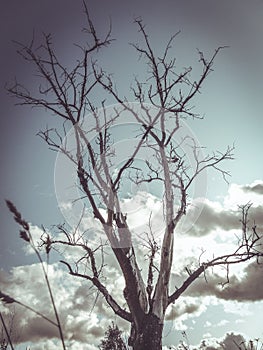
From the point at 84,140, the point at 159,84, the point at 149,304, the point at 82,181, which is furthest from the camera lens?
the point at 159,84

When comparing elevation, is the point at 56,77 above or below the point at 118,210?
above

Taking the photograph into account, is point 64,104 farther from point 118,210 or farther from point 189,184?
point 189,184

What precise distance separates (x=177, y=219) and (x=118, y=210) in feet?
3.48

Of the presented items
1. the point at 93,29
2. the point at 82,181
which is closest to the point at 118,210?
the point at 82,181

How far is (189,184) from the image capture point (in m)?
6.74

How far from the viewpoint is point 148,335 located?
15.7 ft

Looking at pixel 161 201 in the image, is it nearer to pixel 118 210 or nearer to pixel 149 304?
pixel 118 210

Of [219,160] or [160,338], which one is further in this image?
[219,160]

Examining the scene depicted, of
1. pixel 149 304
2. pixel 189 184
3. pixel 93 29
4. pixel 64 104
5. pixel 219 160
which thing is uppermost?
pixel 93 29

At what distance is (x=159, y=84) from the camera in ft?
21.6

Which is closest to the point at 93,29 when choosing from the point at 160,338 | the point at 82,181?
the point at 82,181

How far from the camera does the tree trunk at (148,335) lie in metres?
4.73

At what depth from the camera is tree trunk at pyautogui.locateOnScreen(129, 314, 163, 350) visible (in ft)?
15.5

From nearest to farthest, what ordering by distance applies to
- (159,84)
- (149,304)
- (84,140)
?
(149,304) → (84,140) → (159,84)
